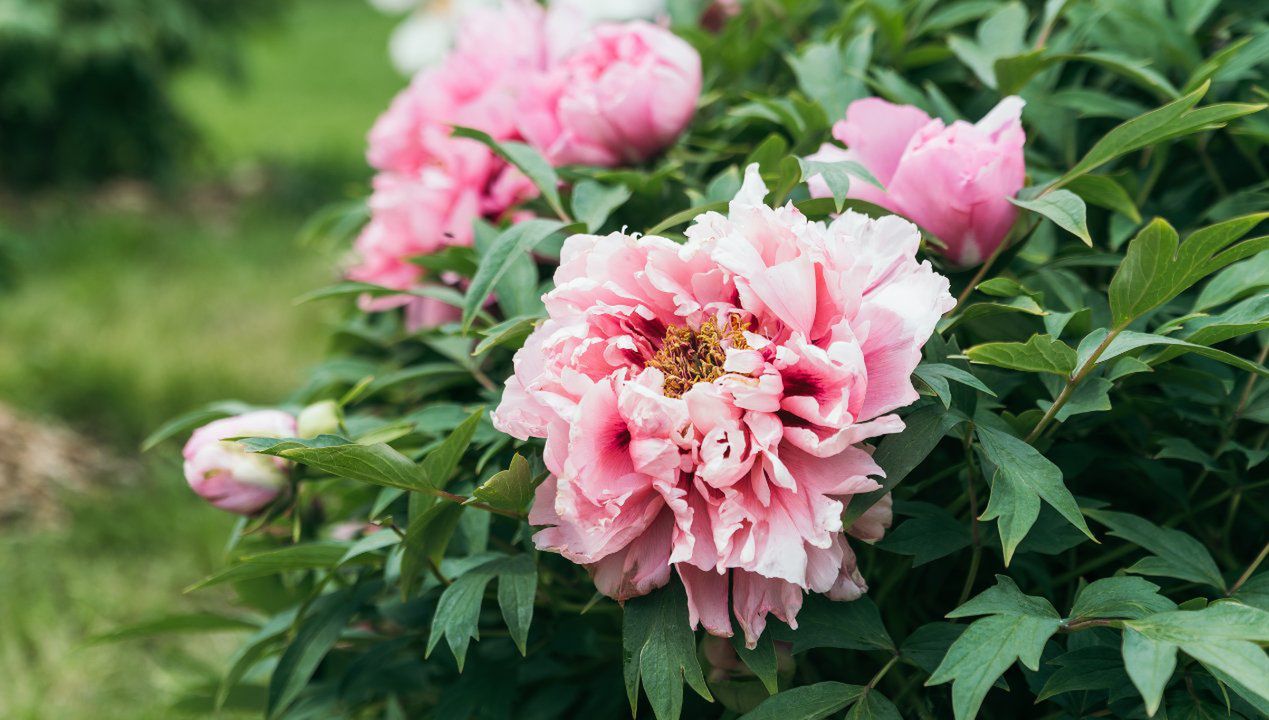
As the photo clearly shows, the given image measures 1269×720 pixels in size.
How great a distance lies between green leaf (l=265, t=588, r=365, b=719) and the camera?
0.82m

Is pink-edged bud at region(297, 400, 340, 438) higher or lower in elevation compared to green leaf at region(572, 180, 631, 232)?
lower

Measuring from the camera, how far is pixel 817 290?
0.61 meters

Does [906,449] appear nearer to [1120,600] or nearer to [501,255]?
[1120,600]

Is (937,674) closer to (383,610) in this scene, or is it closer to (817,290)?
(817,290)

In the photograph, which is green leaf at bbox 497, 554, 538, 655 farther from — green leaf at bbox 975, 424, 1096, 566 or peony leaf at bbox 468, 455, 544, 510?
green leaf at bbox 975, 424, 1096, 566

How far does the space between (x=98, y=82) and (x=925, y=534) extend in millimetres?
4731

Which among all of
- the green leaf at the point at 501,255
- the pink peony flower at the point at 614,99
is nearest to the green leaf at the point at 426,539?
the green leaf at the point at 501,255

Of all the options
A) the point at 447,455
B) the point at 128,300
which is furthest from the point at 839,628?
the point at 128,300

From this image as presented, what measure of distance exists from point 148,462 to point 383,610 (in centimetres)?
194

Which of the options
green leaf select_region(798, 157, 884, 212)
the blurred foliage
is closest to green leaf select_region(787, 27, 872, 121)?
green leaf select_region(798, 157, 884, 212)

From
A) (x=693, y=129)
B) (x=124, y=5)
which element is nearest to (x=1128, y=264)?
(x=693, y=129)

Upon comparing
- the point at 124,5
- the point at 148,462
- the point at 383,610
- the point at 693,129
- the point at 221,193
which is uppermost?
the point at 693,129

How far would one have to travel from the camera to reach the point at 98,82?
4.56m

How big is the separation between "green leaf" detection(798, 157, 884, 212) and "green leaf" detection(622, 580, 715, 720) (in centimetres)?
25
